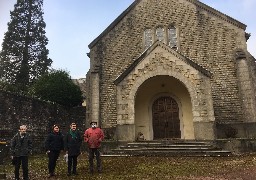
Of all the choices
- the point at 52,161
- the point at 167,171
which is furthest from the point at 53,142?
the point at 167,171

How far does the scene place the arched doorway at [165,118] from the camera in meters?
17.7

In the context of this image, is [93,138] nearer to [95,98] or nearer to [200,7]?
[95,98]

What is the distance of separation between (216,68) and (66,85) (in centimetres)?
1218

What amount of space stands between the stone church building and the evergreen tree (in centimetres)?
1668

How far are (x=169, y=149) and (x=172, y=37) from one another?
30.4 ft

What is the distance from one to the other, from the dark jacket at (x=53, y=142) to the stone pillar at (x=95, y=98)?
9201 mm

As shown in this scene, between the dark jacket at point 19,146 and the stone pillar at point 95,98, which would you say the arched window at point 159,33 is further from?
the dark jacket at point 19,146

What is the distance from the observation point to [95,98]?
1917 cm

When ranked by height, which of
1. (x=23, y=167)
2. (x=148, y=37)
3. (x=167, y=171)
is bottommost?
(x=167, y=171)

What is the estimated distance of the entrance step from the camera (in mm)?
12898

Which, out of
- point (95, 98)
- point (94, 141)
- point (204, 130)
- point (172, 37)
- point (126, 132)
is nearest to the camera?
point (94, 141)

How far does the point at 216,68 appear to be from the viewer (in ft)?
60.0

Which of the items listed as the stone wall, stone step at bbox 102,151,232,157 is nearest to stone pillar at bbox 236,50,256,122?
stone step at bbox 102,151,232,157

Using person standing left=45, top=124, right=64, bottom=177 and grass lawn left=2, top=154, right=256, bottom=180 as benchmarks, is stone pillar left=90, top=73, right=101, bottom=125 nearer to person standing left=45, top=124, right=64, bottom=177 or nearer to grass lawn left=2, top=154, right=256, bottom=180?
grass lawn left=2, top=154, right=256, bottom=180
